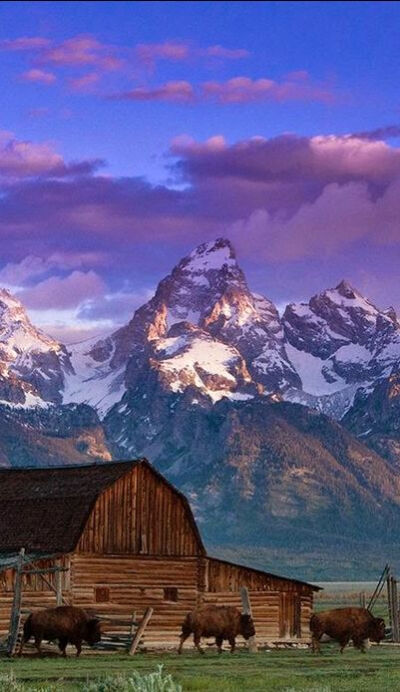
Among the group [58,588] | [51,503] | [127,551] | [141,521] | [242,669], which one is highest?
[51,503]

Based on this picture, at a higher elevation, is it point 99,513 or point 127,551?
point 99,513

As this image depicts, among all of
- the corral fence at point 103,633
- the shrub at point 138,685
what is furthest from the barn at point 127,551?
the shrub at point 138,685

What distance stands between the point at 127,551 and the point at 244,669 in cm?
2403

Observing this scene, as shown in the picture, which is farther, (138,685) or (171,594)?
(171,594)

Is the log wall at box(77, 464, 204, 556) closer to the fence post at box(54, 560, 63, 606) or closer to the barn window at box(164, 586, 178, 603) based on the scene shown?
the barn window at box(164, 586, 178, 603)

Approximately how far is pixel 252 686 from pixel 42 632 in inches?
608

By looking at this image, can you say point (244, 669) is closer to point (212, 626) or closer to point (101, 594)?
point (212, 626)

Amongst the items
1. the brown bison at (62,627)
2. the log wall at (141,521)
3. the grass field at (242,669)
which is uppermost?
the log wall at (141,521)

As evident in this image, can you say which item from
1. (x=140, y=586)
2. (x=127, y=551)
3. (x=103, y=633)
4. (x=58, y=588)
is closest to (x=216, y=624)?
(x=103, y=633)

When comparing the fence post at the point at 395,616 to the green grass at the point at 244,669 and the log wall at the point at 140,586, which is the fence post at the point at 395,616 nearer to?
the log wall at the point at 140,586

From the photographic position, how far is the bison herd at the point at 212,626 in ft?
177

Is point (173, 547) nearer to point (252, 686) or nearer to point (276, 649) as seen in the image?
point (276, 649)

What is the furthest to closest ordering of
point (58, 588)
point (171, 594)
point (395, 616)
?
point (171, 594) < point (395, 616) < point (58, 588)

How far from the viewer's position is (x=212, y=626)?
188 feet
